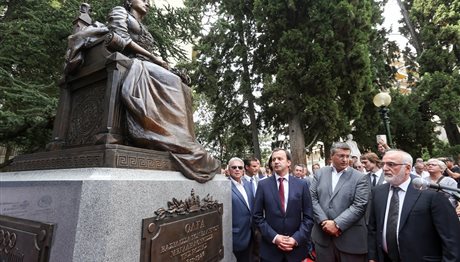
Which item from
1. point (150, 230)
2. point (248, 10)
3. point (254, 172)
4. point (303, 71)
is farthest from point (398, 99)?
point (150, 230)

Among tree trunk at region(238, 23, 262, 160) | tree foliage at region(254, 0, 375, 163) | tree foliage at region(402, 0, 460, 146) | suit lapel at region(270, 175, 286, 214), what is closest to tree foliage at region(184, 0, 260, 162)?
tree trunk at region(238, 23, 262, 160)

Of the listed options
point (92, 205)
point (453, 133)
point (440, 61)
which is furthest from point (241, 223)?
point (453, 133)

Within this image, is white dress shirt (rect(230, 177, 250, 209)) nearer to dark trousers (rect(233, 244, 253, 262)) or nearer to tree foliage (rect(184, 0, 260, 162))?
dark trousers (rect(233, 244, 253, 262))

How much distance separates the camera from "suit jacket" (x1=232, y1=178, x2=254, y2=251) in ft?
11.1

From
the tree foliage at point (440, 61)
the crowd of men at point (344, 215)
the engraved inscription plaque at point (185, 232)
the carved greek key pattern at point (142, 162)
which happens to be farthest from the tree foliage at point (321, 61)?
the carved greek key pattern at point (142, 162)

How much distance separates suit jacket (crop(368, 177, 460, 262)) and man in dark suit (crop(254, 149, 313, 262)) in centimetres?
91

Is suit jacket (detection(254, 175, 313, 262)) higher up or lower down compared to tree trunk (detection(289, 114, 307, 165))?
lower down

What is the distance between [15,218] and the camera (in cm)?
240

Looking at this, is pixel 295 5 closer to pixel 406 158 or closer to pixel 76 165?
pixel 406 158

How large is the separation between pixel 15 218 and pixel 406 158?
3.53 meters

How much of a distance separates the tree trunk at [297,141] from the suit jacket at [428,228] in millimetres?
9045

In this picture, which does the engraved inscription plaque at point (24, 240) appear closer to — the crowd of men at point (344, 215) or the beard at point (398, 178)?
the crowd of men at point (344, 215)

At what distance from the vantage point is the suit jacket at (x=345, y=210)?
324 cm

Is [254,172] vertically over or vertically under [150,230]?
over
